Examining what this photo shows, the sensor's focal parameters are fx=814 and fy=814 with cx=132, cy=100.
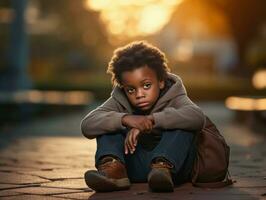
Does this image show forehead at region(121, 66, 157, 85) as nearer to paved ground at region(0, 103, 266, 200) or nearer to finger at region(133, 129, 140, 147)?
finger at region(133, 129, 140, 147)

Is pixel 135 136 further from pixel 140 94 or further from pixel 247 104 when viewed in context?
pixel 247 104

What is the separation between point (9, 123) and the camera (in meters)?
14.4

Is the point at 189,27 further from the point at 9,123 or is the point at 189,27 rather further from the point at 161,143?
the point at 161,143

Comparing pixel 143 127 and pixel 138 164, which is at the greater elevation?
pixel 143 127

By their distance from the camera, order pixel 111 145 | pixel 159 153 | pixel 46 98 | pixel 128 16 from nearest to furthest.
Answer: pixel 159 153 → pixel 111 145 → pixel 46 98 → pixel 128 16

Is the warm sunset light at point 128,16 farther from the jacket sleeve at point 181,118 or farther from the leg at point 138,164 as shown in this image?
the jacket sleeve at point 181,118

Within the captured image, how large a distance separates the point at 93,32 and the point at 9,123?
1295 inches

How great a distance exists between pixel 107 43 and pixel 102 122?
4594 centimetres

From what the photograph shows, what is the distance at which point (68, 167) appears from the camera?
6.47 metres

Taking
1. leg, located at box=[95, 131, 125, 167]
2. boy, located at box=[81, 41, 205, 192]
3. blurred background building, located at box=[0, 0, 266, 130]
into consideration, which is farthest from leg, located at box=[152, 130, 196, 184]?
blurred background building, located at box=[0, 0, 266, 130]

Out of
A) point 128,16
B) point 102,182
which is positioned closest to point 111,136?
point 102,182

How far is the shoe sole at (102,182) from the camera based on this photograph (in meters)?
Answer: 4.70

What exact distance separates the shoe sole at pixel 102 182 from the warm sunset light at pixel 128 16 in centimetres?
3627

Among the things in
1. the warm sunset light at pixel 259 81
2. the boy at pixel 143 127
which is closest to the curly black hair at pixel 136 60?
the boy at pixel 143 127
